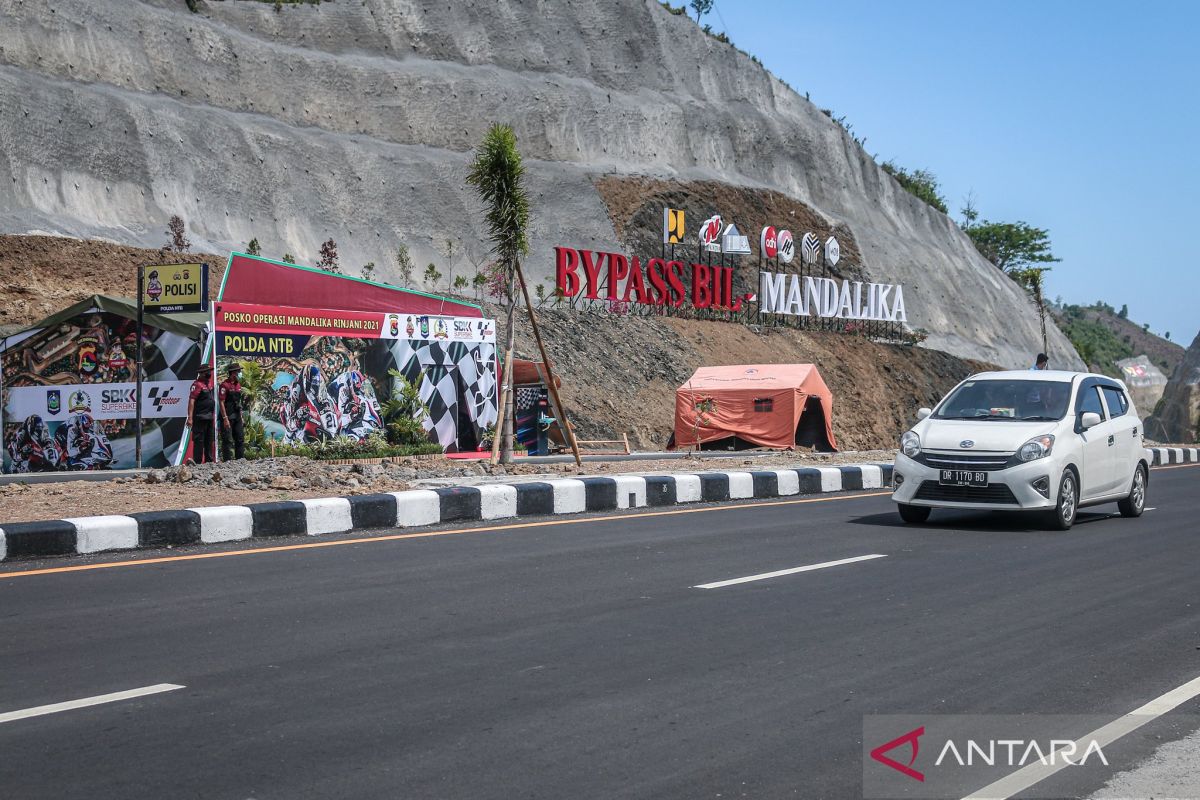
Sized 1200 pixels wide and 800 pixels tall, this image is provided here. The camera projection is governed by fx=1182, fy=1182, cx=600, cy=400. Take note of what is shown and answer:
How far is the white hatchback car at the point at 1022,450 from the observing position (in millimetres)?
11586

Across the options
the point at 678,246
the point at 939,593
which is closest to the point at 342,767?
the point at 939,593

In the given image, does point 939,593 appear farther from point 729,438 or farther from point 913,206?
point 913,206

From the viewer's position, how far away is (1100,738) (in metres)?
4.62

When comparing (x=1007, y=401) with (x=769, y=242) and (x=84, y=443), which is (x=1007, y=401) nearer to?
(x=84, y=443)

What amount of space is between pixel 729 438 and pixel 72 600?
25.0 meters

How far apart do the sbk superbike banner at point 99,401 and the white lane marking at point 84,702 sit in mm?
18359

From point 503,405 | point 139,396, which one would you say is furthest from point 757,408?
point 139,396

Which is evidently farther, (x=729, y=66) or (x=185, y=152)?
(x=729, y=66)

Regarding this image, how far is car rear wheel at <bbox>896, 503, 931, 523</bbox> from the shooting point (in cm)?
1215

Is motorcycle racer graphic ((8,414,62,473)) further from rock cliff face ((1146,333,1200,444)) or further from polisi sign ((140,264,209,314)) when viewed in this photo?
rock cliff face ((1146,333,1200,444))

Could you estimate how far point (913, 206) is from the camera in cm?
7738

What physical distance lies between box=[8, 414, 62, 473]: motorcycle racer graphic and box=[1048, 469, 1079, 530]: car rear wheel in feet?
60.4

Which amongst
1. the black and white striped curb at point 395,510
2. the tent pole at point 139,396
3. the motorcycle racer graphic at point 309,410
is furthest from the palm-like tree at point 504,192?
the tent pole at point 139,396

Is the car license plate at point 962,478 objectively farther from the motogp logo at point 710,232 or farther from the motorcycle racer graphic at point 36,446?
the motogp logo at point 710,232
